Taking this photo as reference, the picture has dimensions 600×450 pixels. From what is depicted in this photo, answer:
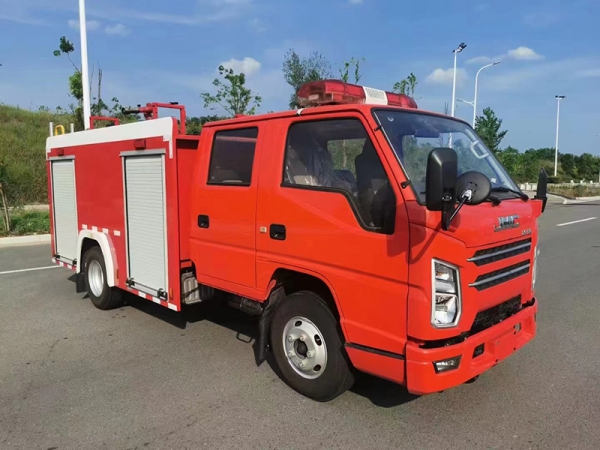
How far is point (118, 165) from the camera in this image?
5.45 metres

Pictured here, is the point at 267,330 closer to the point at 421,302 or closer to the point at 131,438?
the point at 131,438

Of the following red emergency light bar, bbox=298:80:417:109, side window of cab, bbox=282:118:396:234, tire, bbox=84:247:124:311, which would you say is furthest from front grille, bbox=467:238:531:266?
tire, bbox=84:247:124:311

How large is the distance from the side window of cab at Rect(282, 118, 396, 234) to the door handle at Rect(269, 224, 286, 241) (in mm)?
334

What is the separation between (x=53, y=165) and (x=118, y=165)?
2.06m

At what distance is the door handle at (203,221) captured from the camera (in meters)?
4.52

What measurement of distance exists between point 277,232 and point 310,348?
93cm

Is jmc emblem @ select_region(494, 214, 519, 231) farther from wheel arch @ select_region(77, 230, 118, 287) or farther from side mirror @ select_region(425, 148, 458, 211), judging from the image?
wheel arch @ select_region(77, 230, 118, 287)

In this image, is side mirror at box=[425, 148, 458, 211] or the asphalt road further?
Result: the asphalt road

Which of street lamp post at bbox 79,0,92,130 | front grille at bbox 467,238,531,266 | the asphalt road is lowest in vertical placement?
the asphalt road

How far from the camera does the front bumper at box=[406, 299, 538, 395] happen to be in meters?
3.00

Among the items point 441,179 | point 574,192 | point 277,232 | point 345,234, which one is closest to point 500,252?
point 441,179

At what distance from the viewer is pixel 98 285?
6336mm

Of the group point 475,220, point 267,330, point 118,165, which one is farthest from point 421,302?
point 118,165

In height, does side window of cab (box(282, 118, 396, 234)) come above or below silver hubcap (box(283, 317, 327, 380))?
above
